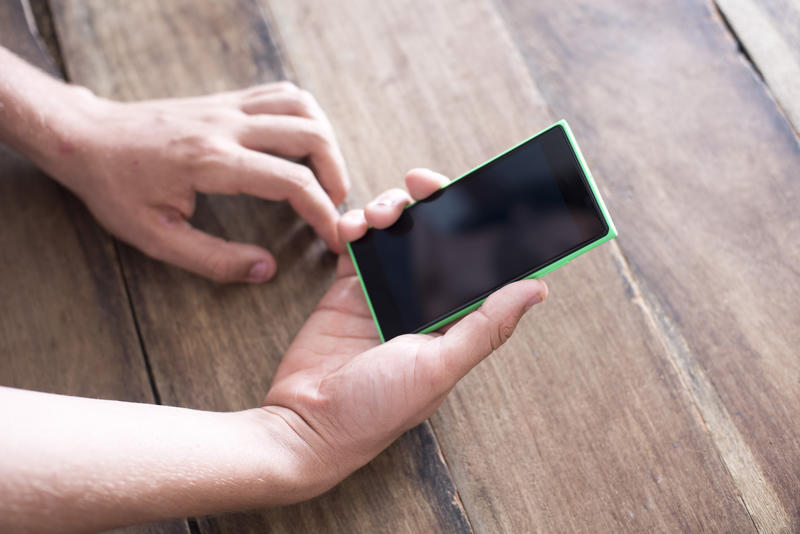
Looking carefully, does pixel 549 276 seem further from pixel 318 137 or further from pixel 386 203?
pixel 318 137

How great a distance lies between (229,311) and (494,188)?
14.4 inches

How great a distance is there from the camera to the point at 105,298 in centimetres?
76

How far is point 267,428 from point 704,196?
59cm

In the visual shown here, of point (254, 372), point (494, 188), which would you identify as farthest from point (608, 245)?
point (254, 372)

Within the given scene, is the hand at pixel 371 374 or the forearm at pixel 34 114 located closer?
the hand at pixel 371 374

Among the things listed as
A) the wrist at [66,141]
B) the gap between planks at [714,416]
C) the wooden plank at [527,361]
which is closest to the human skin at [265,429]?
the wooden plank at [527,361]

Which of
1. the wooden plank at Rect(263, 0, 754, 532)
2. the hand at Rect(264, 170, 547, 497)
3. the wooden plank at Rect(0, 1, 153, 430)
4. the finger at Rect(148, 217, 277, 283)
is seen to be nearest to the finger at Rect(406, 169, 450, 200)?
the hand at Rect(264, 170, 547, 497)

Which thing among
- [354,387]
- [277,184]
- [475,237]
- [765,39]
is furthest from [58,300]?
[765,39]

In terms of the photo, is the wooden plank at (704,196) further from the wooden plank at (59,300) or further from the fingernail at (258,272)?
the wooden plank at (59,300)

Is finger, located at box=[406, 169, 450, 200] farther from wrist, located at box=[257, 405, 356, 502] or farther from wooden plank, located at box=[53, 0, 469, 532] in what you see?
wrist, located at box=[257, 405, 356, 502]

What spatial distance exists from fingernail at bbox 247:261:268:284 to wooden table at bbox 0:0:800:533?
24 millimetres

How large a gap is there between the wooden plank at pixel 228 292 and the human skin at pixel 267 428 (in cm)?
4

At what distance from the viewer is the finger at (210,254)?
726mm

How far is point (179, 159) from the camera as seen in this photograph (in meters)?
0.72
